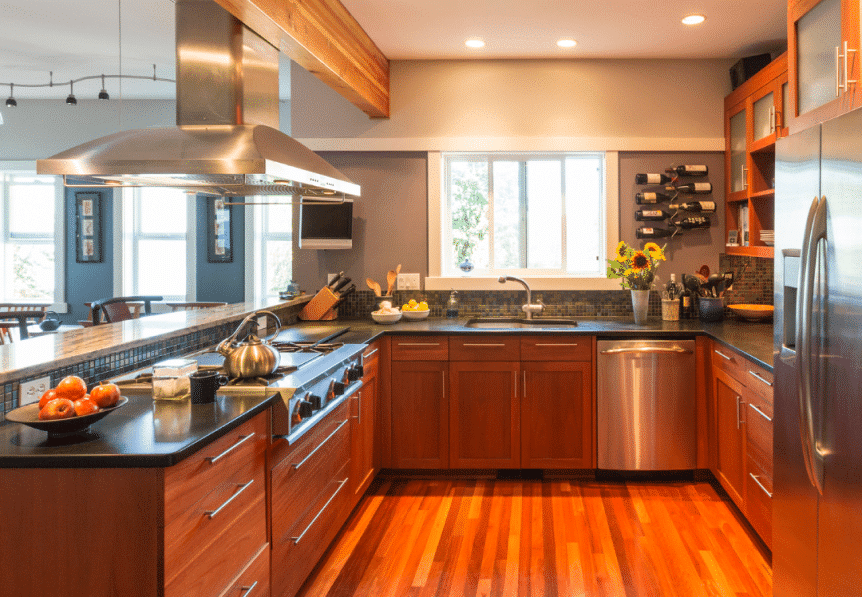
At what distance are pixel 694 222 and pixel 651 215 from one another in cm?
28

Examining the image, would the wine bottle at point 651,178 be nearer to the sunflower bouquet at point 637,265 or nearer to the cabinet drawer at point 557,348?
the sunflower bouquet at point 637,265

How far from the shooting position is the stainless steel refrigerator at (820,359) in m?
1.81

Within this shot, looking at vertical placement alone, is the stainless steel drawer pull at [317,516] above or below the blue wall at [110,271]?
below

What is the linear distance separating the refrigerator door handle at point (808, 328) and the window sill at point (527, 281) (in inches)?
103

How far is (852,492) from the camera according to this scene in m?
1.82

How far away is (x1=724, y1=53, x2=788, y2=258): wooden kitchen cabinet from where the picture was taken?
3645mm

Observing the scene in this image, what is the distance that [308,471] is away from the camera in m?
2.64

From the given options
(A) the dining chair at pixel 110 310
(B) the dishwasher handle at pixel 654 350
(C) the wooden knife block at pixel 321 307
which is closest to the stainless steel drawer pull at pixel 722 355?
(B) the dishwasher handle at pixel 654 350

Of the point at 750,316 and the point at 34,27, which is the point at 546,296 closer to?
the point at 750,316

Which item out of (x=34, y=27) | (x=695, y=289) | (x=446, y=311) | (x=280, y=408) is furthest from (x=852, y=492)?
(x=34, y=27)

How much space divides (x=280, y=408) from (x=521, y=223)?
2.96 metres

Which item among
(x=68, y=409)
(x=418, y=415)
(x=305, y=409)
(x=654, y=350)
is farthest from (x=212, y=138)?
(x=654, y=350)

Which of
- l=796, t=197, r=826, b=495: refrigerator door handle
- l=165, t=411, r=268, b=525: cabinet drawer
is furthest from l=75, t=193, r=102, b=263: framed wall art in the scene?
l=796, t=197, r=826, b=495: refrigerator door handle

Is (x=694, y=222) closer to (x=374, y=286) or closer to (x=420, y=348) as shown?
(x=420, y=348)
